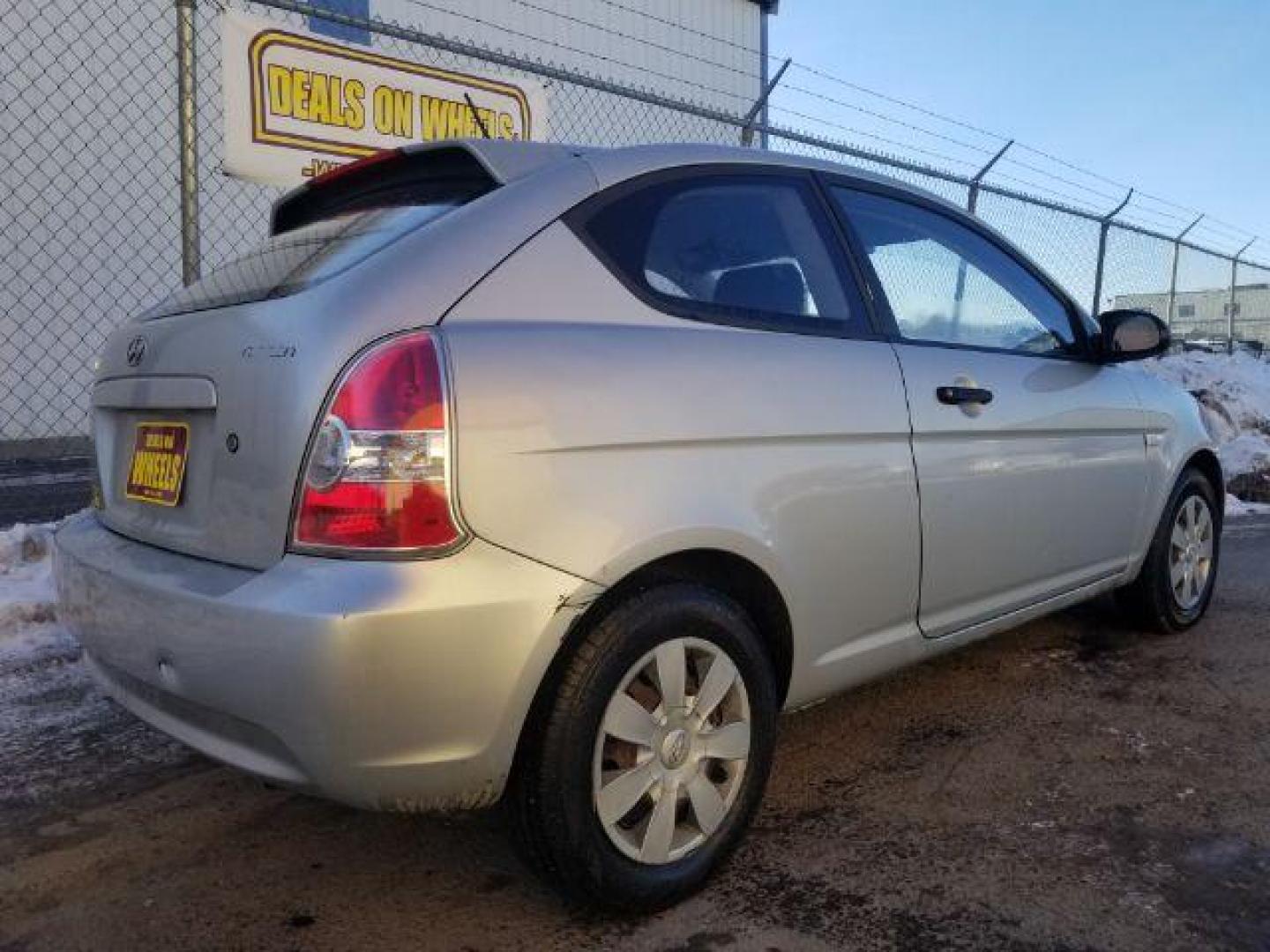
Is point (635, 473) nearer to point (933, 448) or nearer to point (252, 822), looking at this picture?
point (933, 448)

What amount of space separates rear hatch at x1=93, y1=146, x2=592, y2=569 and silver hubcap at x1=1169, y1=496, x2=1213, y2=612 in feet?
10.7

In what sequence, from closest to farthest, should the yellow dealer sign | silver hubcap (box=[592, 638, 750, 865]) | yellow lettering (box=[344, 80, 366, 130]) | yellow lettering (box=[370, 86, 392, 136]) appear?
1. silver hubcap (box=[592, 638, 750, 865])
2. the yellow dealer sign
3. yellow lettering (box=[344, 80, 366, 130])
4. yellow lettering (box=[370, 86, 392, 136])

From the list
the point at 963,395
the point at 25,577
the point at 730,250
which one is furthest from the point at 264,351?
the point at 25,577

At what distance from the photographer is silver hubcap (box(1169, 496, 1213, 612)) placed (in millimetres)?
4160

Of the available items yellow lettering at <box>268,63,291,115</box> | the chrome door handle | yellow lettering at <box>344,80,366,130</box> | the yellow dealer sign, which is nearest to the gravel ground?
the chrome door handle

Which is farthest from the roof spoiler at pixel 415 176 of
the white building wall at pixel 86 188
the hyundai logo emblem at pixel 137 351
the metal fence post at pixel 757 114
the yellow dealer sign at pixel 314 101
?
the white building wall at pixel 86 188

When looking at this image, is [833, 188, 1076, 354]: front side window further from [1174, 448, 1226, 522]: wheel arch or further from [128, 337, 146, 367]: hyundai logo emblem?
[128, 337, 146, 367]: hyundai logo emblem

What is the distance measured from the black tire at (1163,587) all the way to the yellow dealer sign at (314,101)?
3574mm

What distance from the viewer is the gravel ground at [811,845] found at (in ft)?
6.89

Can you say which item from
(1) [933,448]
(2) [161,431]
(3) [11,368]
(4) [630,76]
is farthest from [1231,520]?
(3) [11,368]

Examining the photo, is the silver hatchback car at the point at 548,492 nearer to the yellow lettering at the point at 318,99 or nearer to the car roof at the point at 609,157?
the car roof at the point at 609,157

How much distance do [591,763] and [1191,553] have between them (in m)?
3.29

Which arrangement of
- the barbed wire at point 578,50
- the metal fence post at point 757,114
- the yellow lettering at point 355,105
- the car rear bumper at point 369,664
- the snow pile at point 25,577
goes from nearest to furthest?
the car rear bumper at point 369,664 → the snow pile at point 25,577 → the yellow lettering at point 355,105 → the metal fence post at point 757,114 → the barbed wire at point 578,50

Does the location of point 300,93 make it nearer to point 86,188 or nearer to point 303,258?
point 303,258
